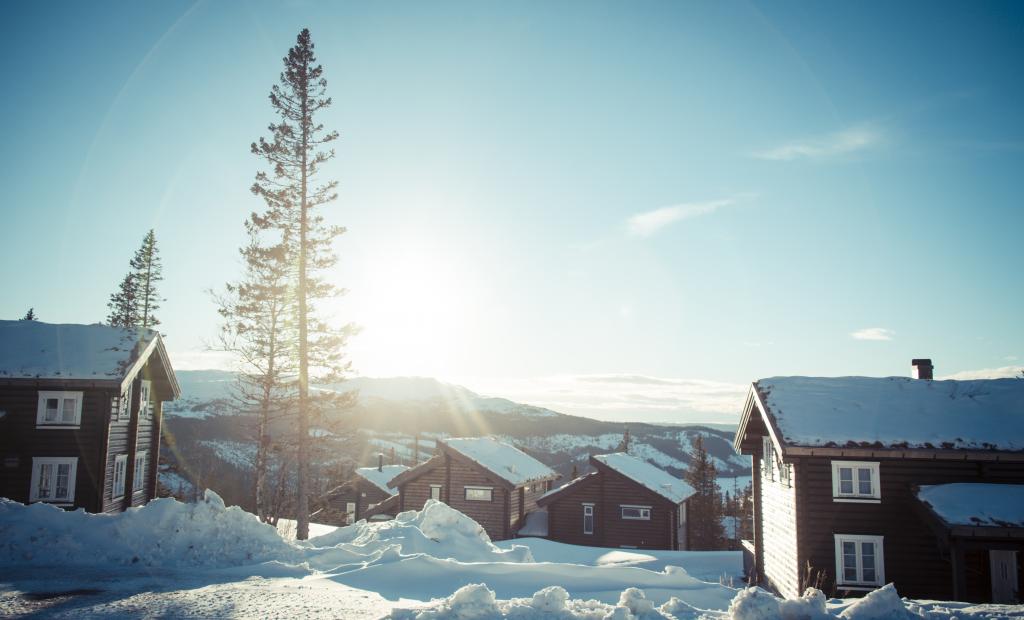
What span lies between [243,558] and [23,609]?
15.7ft

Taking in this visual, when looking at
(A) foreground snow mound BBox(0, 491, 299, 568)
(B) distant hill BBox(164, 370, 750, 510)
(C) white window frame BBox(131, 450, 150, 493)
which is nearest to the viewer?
(A) foreground snow mound BBox(0, 491, 299, 568)

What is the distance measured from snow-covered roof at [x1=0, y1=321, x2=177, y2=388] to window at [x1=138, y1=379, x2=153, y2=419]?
2797mm

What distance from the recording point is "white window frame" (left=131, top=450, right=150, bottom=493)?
2508 cm

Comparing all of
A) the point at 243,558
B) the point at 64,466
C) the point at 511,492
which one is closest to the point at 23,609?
the point at 243,558

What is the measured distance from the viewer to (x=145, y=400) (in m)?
26.3

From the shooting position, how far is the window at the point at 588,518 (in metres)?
36.3

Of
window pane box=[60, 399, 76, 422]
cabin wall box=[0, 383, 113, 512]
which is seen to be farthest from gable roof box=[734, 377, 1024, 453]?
window pane box=[60, 399, 76, 422]

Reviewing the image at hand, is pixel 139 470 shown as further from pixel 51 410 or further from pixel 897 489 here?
pixel 897 489

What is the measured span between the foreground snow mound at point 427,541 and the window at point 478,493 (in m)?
18.3

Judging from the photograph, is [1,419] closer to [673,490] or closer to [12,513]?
[12,513]

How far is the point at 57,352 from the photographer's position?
22.1 meters

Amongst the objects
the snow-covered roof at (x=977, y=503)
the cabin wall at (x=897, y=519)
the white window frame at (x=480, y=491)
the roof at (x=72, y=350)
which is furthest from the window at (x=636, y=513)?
the roof at (x=72, y=350)

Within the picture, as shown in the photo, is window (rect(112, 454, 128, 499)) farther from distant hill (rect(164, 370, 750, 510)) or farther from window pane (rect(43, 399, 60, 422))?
distant hill (rect(164, 370, 750, 510))

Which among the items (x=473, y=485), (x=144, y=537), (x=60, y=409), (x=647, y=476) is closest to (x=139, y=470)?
(x=60, y=409)
